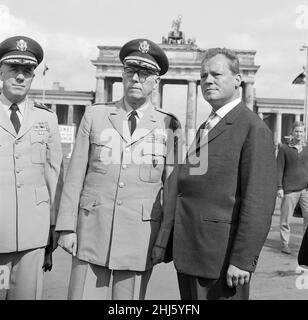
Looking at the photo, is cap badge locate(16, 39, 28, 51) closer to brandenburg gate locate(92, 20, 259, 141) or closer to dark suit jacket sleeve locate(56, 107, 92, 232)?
dark suit jacket sleeve locate(56, 107, 92, 232)

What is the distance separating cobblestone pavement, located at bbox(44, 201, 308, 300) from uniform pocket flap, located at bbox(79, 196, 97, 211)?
1983 millimetres

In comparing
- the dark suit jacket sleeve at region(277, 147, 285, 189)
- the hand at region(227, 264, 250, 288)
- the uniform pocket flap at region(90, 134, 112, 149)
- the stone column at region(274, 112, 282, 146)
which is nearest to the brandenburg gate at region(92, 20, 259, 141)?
the stone column at region(274, 112, 282, 146)

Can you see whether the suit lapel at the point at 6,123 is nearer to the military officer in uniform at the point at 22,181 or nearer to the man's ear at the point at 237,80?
the military officer in uniform at the point at 22,181

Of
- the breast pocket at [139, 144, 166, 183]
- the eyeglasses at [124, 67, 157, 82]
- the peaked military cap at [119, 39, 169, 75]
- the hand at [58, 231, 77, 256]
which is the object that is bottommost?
the hand at [58, 231, 77, 256]

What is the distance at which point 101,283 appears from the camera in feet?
11.8

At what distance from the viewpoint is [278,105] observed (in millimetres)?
58875

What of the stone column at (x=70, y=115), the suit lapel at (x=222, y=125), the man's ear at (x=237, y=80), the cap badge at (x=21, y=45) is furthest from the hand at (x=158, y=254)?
the stone column at (x=70, y=115)

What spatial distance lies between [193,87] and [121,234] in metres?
54.9

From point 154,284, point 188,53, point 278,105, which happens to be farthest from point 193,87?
point 154,284

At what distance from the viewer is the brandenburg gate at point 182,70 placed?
183 feet

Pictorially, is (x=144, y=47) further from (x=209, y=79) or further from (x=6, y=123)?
(x=6, y=123)

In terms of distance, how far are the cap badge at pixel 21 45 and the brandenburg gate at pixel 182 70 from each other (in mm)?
50267

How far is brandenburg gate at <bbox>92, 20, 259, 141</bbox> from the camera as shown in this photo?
5591 centimetres

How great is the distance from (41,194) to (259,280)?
349 centimetres
